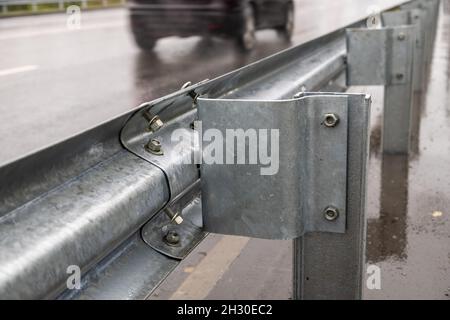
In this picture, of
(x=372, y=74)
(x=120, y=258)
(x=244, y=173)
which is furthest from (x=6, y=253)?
(x=372, y=74)

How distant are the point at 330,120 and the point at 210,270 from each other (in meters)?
2.06

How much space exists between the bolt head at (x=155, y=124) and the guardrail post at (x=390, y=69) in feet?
9.82

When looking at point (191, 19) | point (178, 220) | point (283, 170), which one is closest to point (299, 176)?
point (283, 170)

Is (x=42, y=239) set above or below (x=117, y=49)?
above

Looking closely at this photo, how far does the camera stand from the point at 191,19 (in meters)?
12.8

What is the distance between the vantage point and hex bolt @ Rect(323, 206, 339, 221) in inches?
77.0

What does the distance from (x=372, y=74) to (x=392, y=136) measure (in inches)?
42.3

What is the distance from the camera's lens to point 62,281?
135 cm

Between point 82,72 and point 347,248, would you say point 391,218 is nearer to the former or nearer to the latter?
point 347,248

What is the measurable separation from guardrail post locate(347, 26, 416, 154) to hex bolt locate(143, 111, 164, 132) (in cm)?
300

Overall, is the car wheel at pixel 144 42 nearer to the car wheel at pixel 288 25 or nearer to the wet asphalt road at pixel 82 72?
the wet asphalt road at pixel 82 72

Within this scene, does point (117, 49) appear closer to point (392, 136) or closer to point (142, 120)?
point (392, 136)

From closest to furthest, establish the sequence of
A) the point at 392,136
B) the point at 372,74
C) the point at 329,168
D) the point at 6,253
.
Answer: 1. the point at 6,253
2. the point at 329,168
3. the point at 372,74
4. the point at 392,136
